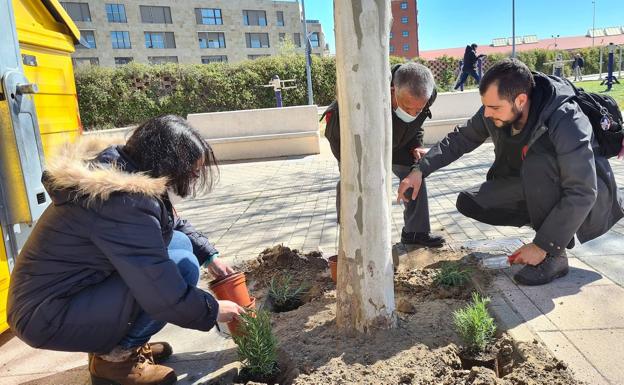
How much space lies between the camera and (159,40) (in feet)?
161

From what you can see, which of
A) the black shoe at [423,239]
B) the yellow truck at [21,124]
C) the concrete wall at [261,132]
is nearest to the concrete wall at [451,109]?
the concrete wall at [261,132]

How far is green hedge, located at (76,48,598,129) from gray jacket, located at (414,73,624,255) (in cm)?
1747

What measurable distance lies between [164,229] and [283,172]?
680cm

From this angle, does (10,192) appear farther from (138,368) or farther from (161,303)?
(161,303)

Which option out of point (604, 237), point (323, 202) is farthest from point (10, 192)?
point (604, 237)

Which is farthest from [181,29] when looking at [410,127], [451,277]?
[451,277]

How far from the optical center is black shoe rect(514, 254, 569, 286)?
2773 millimetres

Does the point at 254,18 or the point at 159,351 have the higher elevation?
the point at 254,18

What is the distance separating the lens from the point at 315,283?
3.11 meters

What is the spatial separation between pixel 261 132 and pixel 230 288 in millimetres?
8605

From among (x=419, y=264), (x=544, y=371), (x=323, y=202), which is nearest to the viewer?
(x=544, y=371)

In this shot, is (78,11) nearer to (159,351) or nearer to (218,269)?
(218,269)

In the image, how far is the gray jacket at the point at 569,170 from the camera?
8.35 feet

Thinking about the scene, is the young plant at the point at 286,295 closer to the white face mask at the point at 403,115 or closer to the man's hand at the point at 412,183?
the man's hand at the point at 412,183
